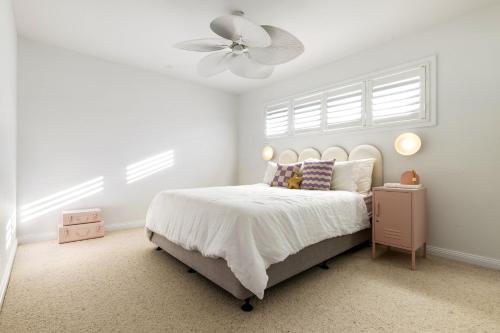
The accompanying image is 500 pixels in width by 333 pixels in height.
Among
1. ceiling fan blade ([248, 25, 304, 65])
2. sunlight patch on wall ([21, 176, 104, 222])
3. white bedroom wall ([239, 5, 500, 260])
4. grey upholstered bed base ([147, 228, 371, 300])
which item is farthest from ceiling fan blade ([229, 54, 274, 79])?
sunlight patch on wall ([21, 176, 104, 222])

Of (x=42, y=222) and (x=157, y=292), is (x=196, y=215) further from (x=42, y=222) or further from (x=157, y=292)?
(x=42, y=222)

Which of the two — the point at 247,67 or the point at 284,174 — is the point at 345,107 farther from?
the point at 247,67

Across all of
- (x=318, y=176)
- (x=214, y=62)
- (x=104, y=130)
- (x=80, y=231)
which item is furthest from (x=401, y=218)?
(x=104, y=130)

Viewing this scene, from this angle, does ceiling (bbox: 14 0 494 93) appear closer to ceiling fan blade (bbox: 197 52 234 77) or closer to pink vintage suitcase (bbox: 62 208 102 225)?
ceiling fan blade (bbox: 197 52 234 77)

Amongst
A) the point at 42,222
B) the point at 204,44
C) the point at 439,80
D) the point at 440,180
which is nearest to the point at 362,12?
the point at 439,80

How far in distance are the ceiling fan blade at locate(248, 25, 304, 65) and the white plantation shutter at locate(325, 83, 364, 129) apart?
1527mm

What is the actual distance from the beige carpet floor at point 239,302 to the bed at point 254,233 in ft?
0.49

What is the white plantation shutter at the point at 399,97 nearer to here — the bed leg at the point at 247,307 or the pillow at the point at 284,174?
the pillow at the point at 284,174

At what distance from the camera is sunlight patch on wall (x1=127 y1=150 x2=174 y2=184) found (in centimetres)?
391

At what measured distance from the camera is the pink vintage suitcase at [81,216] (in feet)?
10.3

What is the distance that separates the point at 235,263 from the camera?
1.60 metres

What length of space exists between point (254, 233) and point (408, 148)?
2247 mm

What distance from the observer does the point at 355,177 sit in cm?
305

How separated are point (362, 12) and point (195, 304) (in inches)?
122
